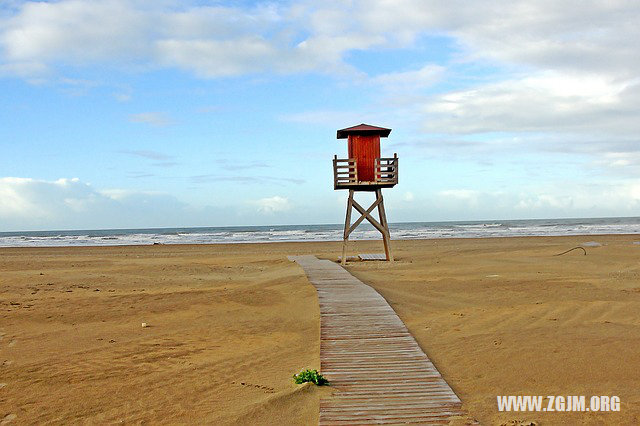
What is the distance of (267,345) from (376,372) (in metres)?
3.11

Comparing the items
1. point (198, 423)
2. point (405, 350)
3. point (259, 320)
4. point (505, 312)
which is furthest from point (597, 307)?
point (198, 423)

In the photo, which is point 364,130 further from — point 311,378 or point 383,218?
point 311,378

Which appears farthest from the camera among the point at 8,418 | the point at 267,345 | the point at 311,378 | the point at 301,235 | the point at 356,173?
the point at 301,235

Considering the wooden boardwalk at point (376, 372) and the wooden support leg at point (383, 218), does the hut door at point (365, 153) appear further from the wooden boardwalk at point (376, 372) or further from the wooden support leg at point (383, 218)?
the wooden boardwalk at point (376, 372)

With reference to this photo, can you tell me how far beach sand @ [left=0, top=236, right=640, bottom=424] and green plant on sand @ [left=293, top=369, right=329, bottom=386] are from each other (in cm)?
12

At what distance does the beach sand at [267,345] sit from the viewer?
6.82 metres

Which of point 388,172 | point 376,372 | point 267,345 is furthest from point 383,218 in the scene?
point 376,372

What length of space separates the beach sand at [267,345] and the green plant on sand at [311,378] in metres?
0.12

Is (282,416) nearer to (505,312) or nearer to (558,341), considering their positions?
(558,341)

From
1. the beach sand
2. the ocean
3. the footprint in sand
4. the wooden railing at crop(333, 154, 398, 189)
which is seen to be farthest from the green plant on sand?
the ocean

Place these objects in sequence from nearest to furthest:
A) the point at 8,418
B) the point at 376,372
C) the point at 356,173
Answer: the point at 8,418 → the point at 376,372 → the point at 356,173

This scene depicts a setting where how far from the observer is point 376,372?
24.3 feet

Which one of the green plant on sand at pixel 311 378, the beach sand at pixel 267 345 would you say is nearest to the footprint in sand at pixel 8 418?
the beach sand at pixel 267 345

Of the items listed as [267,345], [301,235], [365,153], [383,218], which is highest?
[365,153]
